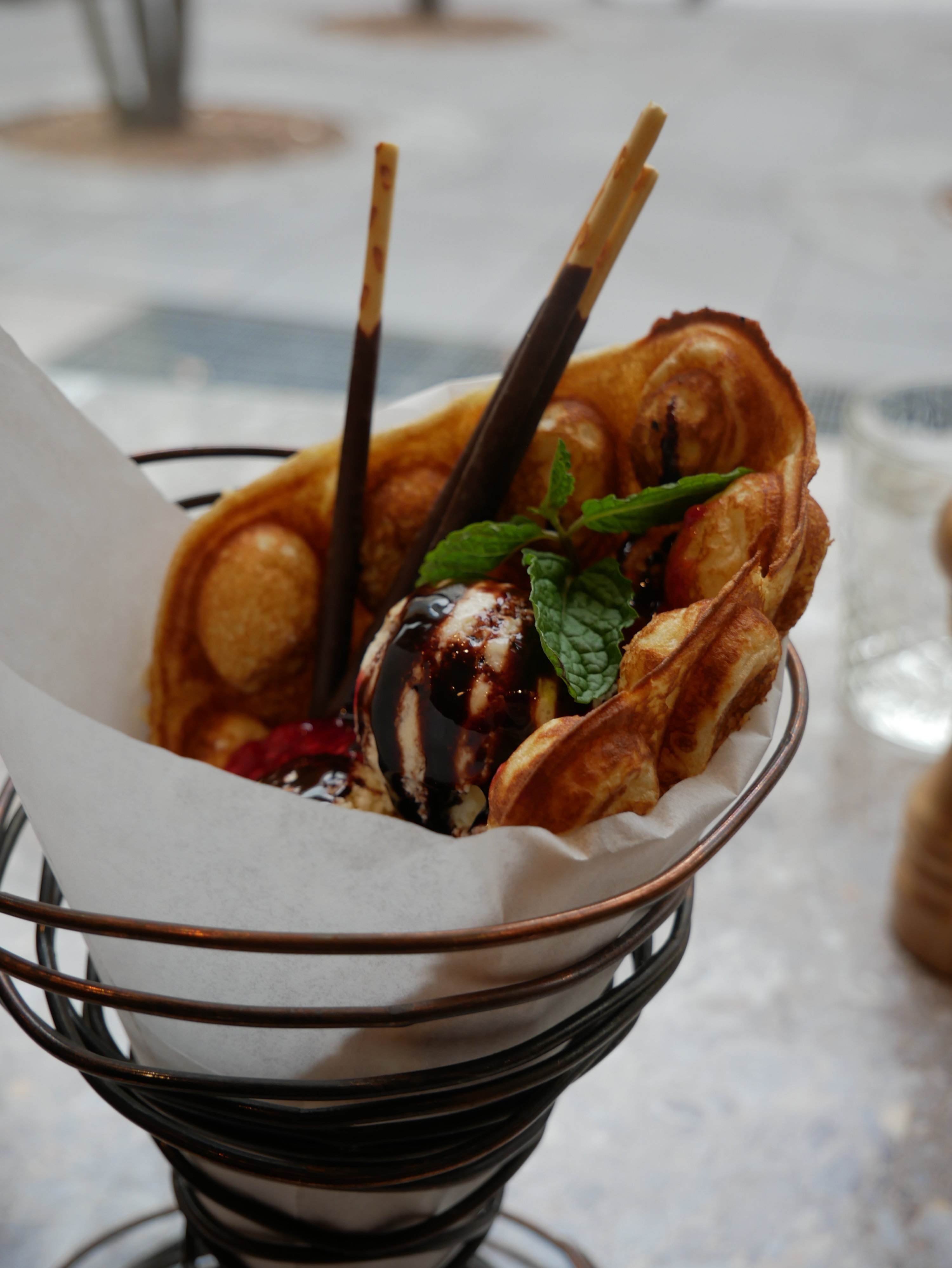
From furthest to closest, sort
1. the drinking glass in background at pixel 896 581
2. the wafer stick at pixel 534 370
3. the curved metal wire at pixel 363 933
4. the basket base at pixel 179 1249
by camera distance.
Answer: the drinking glass in background at pixel 896 581, the basket base at pixel 179 1249, the wafer stick at pixel 534 370, the curved metal wire at pixel 363 933

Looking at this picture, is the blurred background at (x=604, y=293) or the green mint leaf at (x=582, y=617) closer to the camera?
the green mint leaf at (x=582, y=617)

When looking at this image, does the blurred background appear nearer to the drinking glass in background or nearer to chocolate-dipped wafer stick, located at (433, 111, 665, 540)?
the drinking glass in background

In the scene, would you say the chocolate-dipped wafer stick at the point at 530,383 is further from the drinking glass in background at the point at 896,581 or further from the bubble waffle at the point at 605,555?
the drinking glass in background at the point at 896,581

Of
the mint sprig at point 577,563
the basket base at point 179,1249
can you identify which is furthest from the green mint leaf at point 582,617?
the basket base at point 179,1249

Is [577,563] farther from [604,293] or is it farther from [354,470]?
[604,293]

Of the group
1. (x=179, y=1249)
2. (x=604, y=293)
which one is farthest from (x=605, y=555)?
(x=604, y=293)
